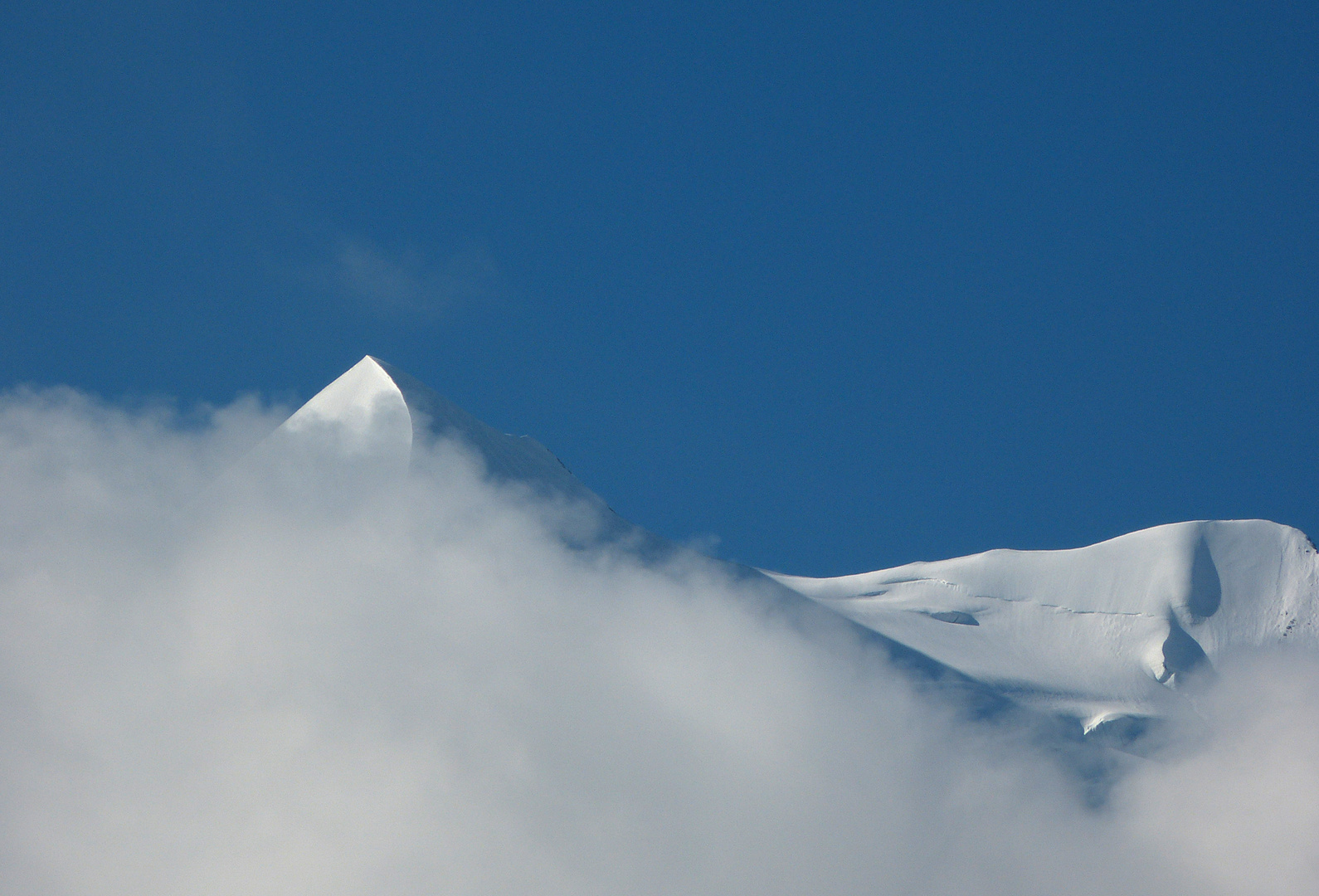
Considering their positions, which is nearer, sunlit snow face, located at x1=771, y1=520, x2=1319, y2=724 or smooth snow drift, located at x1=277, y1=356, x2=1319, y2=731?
smooth snow drift, located at x1=277, y1=356, x2=1319, y2=731

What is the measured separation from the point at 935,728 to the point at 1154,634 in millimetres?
22747

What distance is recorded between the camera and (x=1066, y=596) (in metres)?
79.3

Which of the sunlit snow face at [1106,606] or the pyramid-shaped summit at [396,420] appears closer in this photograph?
the pyramid-shaped summit at [396,420]

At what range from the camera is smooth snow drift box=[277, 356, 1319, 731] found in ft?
194

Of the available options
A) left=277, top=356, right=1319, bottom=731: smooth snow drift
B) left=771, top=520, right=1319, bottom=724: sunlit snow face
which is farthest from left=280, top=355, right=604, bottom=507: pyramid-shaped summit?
left=771, top=520, right=1319, bottom=724: sunlit snow face

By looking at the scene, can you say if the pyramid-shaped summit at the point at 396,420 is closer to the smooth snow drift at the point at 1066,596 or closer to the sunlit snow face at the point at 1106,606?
the smooth snow drift at the point at 1066,596

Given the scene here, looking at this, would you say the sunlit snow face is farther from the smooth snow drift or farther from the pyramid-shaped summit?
the pyramid-shaped summit

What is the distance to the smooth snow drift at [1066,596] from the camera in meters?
59.2

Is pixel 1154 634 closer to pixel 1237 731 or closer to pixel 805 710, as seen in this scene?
pixel 1237 731

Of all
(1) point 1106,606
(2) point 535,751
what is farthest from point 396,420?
(1) point 1106,606

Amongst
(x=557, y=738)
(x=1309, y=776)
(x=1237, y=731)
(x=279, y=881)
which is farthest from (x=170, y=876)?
(x=1309, y=776)

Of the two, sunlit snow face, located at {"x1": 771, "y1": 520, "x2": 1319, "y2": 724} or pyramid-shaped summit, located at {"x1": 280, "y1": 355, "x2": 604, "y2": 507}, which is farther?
sunlit snow face, located at {"x1": 771, "y1": 520, "x2": 1319, "y2": 724}

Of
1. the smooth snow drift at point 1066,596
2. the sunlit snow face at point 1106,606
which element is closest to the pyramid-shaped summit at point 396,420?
the smooth snow drift at point 1066,596

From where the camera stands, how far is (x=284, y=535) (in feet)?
174
